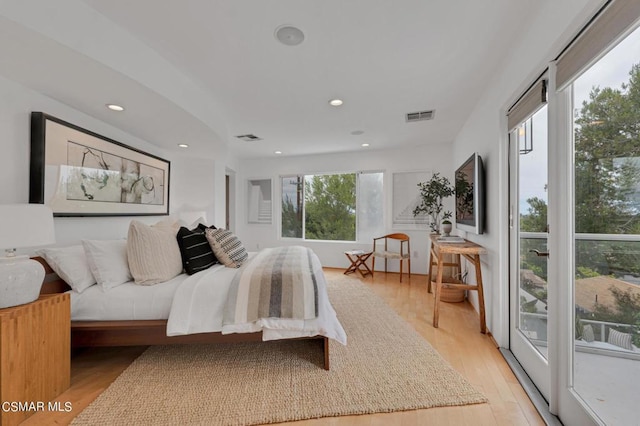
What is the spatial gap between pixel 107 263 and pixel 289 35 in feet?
7.10

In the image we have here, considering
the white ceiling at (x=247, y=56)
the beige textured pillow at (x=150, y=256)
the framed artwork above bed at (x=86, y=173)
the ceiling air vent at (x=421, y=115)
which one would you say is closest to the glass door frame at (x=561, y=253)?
the white ceiling at (x=247, y=56)

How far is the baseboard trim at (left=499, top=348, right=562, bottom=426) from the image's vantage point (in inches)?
53.8

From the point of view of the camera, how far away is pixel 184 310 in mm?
1727

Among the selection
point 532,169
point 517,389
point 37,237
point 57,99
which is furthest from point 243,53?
point 517,389

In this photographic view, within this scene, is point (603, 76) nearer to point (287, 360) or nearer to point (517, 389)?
point (517, 389)

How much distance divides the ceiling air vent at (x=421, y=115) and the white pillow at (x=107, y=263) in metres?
3.38

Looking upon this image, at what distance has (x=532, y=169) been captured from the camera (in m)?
1.77

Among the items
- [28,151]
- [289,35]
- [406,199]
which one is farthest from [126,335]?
[406,199]

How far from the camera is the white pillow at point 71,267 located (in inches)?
70.8

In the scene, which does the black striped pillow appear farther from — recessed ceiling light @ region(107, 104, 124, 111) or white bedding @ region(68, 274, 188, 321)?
recessed ceiling light @ region(107, 104, 124, 111)

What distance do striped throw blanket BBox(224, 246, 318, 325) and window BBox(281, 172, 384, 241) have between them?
341 cm

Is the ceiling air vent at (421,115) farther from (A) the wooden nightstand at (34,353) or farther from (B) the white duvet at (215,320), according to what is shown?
(A) the wooden nightstand at (34,353)

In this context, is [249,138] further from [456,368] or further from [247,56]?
[456,368]

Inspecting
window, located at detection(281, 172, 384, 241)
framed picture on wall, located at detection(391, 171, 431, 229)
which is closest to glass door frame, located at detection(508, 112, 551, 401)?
framed picture on wall, located at detection(391, 171, 431, 229)
